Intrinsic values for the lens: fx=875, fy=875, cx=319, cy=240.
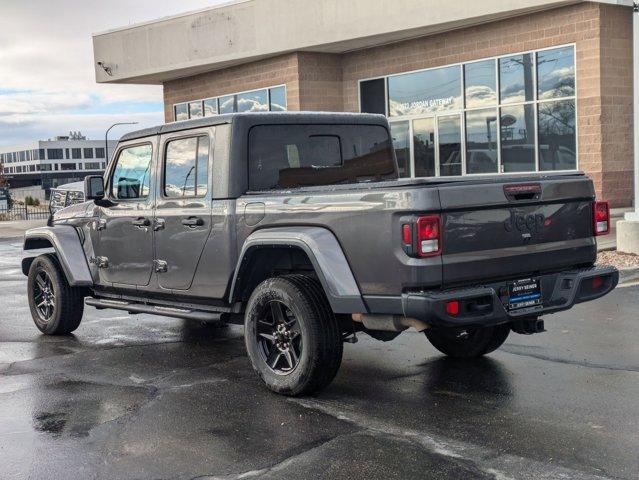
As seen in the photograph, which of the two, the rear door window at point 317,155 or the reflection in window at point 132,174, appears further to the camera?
the reflection in window at point 132,174

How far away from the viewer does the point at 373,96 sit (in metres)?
24.2

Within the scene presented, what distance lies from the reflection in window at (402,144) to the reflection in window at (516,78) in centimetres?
344

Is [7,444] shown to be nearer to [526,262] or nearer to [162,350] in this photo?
[162,350]

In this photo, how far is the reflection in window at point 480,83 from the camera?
21031 millimetres

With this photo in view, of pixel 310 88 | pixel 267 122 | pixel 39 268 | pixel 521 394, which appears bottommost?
pixel 521 394

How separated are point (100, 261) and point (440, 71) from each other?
15582 mm

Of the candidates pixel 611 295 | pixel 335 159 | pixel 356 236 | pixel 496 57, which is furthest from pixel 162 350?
pixel 496 57

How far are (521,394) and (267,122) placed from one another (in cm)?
286

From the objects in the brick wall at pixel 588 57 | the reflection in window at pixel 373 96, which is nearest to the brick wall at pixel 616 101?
the brick wall at pixel 588 57

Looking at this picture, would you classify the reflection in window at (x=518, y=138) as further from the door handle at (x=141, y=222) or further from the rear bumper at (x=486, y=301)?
the rear bumper at (x=486, y=301)

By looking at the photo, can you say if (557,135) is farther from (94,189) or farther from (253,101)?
(94,189)

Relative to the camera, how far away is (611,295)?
33.5 feet

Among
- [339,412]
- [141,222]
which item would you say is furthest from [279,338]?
[141,222]

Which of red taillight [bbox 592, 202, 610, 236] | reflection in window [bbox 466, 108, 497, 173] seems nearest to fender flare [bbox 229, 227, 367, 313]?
red taillight [bbox 592, 202, 610, 236]
